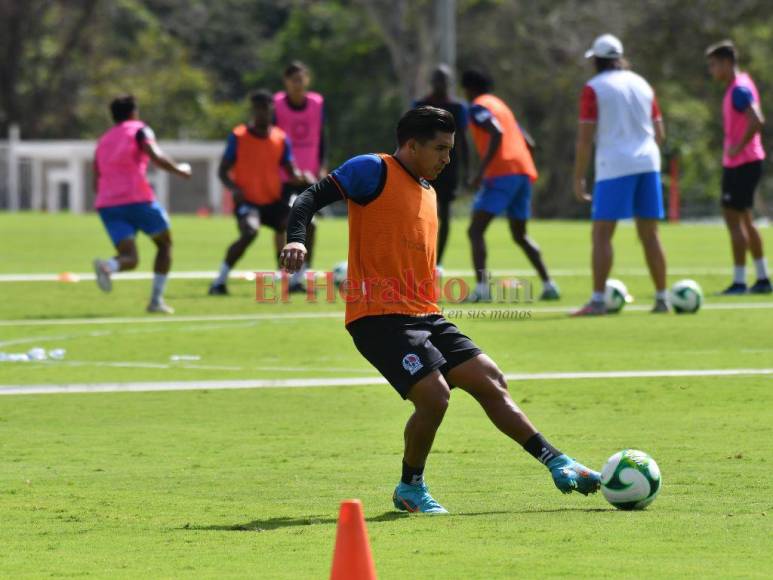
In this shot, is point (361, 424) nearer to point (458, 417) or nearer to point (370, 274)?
point (458, 417)

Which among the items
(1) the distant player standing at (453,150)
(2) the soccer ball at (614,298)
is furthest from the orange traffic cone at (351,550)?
(1) the distant player standing at (453,150)

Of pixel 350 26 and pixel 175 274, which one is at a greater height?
pixel 350 26

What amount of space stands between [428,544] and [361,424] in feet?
11.5

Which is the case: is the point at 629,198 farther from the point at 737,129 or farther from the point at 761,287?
the point at 761,287

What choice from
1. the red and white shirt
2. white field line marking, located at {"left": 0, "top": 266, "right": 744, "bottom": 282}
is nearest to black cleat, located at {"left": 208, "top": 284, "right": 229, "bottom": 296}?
white field line marking, located at {"left": 0, "top": 266, "right": 744, "bottom": 282}

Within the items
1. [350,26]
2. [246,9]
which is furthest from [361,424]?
[246,9]

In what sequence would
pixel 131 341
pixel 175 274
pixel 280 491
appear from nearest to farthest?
pixel 280 491, pixel 131 341, pixel 175 274

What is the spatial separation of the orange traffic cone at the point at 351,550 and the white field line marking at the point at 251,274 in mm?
16250

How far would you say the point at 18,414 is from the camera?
10.5 m

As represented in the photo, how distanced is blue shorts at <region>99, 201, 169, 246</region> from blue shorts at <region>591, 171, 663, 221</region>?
14.3 ft

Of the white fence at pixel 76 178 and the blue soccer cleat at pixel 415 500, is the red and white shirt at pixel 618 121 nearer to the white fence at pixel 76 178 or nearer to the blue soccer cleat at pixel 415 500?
the blue soccer cleat at pixel 415 500

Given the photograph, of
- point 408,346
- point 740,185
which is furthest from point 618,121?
point 408,346

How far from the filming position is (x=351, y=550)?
5.41 m

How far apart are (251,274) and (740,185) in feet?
24.0
